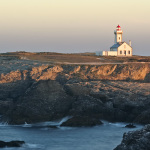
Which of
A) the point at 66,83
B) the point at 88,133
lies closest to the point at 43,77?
the point at 66,83

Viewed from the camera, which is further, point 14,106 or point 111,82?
point 111,82

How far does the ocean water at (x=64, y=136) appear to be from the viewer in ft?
92.8

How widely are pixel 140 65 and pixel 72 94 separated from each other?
43.1ft

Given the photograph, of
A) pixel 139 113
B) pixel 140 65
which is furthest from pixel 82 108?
pixel 140 65

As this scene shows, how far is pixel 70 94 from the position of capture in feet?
128

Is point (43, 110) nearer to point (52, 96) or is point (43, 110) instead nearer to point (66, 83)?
point (52, 96)

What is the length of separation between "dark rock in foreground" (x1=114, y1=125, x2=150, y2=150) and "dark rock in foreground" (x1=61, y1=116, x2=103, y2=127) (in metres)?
13.5

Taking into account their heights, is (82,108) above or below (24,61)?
below

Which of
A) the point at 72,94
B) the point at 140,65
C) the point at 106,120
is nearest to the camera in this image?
the point at 106,120

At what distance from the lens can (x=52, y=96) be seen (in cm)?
3778

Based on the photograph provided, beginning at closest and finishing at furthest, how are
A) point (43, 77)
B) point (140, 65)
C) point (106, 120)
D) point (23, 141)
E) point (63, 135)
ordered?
1. point (23, 141)
2. point (63, 135)
3. point (106, 120)
4. point (43, 77)
5. point (140, 65)

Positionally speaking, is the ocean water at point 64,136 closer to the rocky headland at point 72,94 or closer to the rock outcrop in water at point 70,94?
the rocky headland at point 72,94

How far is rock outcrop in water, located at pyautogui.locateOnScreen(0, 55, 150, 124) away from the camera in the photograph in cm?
3584

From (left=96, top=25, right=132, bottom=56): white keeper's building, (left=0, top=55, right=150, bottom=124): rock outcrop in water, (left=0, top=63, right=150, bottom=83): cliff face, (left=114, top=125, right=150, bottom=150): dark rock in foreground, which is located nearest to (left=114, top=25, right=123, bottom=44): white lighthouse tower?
(left=96, top=25, right=132, bottom=56): white keeper's building
